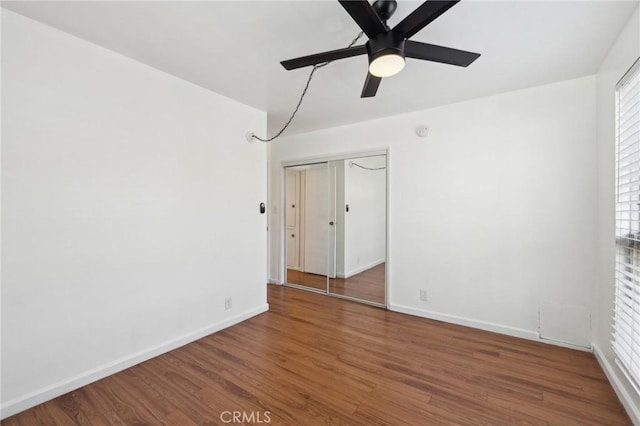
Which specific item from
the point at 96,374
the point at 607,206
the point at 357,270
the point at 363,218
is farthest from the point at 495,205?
the point at 96,374

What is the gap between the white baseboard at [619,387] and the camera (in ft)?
5.35

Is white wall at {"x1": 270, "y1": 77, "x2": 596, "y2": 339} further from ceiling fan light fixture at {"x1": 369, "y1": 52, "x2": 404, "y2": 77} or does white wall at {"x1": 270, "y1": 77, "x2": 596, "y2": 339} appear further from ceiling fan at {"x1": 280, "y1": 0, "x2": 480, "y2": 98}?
ceiling fan light fixture at {"x1": 369, "y1": 52, "x2": 404, "y2": 77}

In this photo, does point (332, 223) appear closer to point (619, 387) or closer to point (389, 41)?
point (389, 41)

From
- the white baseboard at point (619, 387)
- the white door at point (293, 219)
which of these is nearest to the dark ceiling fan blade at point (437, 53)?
the white baseboard at point (619, 387)

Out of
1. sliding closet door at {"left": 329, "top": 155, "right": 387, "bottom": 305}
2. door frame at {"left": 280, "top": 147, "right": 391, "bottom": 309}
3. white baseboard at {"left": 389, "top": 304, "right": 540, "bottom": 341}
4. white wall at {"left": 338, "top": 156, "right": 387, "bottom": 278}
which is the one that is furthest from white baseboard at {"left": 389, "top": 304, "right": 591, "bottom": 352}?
white wall at {"left": 338, "top": 156, "right": 387, "bottom": 278}

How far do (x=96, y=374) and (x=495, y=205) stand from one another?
3740mm

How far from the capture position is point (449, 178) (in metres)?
3.09

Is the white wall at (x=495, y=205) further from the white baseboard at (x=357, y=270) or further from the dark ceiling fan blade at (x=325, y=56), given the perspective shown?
the dark ceiling fan blade at (x=325, y=56)

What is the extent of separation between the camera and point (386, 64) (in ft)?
4.87

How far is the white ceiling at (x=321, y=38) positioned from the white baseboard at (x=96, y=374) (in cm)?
236

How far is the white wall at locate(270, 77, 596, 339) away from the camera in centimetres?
251

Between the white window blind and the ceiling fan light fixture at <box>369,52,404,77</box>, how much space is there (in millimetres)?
1447

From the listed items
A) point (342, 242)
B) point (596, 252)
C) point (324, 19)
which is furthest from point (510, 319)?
point (324, 19)

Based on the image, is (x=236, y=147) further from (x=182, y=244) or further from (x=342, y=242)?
(x=342, y=242)
